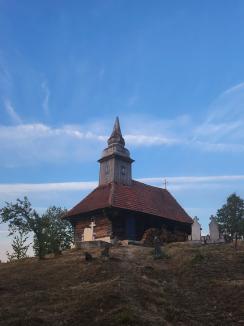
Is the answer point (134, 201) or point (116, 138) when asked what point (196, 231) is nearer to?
point (134, 201)

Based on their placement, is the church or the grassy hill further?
the church

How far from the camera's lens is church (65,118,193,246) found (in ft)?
133

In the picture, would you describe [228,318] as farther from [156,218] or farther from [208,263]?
[156,218]

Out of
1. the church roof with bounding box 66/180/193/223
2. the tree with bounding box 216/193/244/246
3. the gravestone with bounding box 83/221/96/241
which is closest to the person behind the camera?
the church roof with bounding box 66/180/193/223

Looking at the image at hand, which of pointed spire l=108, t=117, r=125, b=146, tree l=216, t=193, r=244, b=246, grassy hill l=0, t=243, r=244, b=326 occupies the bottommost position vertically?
grassy hill l=0, t=243, r=244, b=326

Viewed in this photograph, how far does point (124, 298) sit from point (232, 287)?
5641 millimetres

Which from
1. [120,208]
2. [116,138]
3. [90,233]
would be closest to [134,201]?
[120,208]

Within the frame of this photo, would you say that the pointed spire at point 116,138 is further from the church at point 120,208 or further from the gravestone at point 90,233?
the gravestone at point 90,233

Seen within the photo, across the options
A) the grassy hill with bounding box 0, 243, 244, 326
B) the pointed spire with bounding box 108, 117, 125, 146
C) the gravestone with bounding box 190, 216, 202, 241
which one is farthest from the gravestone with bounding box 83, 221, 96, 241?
the grassy hill with bounding box 0, 243, 244, 326

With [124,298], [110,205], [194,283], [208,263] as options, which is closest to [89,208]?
[110,205]

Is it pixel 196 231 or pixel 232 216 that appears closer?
pixel 196 231

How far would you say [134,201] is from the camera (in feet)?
139

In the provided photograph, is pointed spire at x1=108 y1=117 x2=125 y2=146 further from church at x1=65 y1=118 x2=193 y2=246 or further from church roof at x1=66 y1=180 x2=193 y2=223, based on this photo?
church roof at x1=66 y1=180 x2=193 y2=223

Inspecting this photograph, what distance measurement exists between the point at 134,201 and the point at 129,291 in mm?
23770
